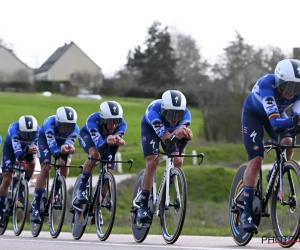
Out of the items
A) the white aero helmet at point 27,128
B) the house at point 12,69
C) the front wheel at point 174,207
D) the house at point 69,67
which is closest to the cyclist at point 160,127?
the front wheel at point 174,207

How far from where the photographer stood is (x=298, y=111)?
931 centimetres

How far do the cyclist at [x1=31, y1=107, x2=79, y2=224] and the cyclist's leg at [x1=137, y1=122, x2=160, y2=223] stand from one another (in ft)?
8.24

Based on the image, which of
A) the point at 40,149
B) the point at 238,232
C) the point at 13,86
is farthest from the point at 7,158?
the point at 13,86

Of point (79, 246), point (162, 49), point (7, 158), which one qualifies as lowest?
point (79, 246)

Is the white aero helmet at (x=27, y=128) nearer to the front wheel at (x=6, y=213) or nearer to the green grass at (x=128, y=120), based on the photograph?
the front wheel at (x=6, y=213)

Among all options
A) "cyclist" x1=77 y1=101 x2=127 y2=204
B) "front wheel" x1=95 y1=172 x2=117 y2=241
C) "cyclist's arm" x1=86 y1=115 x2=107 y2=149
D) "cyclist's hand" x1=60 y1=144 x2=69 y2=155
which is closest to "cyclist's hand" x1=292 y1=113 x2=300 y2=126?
"cyclist" x1=77 y1=101 x2=127 y2=204

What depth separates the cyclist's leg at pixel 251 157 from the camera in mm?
9586

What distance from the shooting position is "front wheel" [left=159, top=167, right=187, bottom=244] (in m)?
10.7

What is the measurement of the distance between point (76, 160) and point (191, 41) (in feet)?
210

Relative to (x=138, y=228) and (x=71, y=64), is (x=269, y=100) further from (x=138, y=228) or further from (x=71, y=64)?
(x=71, y=64)

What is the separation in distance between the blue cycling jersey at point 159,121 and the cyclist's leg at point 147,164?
19 centimetres

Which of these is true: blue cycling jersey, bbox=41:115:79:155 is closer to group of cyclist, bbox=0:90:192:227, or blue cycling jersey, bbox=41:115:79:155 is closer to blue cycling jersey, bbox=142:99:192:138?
group of cyclist, bbox=0:90:192:227

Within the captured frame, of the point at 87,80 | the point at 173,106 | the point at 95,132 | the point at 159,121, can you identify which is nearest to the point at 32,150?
the point at 95,132

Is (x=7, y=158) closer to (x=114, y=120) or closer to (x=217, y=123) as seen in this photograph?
(x=114, y=120)
